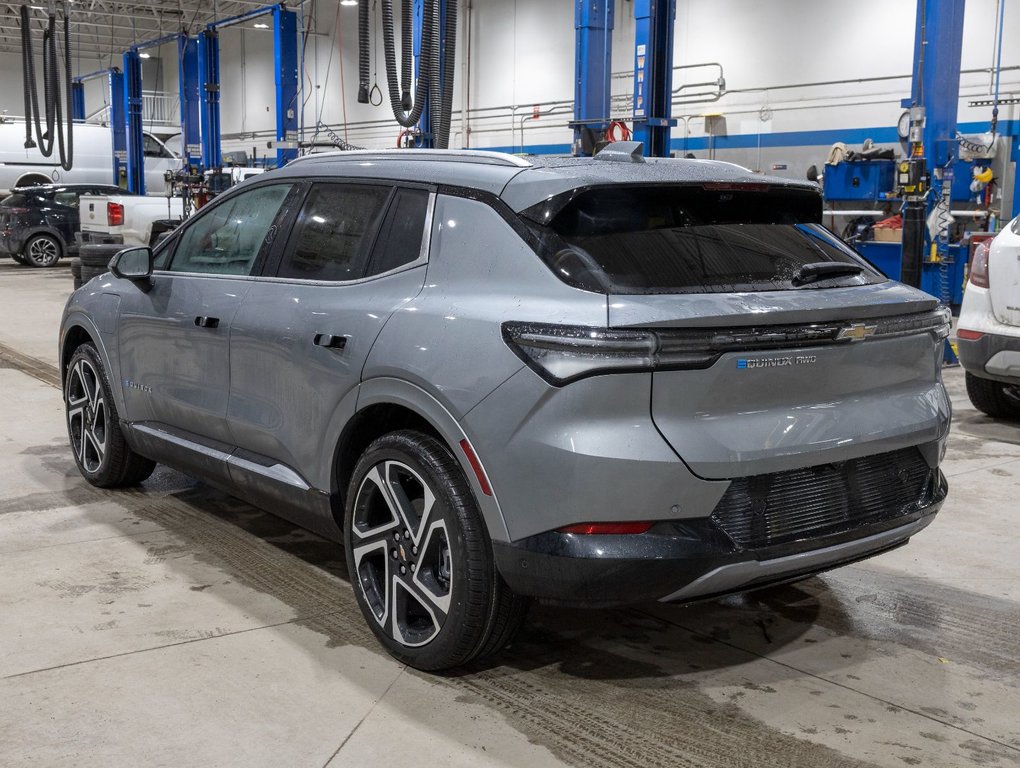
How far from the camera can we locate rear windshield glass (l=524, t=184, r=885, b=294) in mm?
2912

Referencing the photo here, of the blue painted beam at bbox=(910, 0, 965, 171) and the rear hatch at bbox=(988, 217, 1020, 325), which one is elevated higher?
the blue painted beam at bbox=(910, 0, 965, 171)

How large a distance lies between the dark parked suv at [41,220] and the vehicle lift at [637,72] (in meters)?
10.8

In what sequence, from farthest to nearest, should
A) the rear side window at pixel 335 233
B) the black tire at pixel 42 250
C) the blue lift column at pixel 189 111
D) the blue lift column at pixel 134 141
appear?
the blue lift column at pixel 134 141
the blue lift column at pixel 189 111
the black tire at pixel 42 250
the rear side window at pixel 335 233

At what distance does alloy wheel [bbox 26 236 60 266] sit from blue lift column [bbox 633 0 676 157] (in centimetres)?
1242

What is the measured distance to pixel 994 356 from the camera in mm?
6551

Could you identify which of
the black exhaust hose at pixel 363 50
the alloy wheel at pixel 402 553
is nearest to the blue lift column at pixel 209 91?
the black exhaust hose at pixel 363 50

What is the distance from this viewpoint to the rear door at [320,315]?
3377 mm

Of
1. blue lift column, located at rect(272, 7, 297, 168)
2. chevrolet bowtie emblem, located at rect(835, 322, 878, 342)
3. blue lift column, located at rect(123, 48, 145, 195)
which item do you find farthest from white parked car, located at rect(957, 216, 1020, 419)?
blue lift column, located at rect(123, 48, 145, 195)

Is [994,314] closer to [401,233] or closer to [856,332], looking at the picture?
[856,332]

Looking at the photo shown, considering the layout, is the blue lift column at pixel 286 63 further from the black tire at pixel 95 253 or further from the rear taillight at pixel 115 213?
the black tire at pixel 95 253

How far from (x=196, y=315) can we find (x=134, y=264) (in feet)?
1.66

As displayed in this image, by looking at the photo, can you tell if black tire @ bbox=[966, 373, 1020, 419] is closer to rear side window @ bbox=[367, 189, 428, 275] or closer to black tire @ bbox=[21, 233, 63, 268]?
rear side window @ bbox=[367, 189, 428, 275]

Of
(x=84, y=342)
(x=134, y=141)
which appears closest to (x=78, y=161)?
(x=134, y=141)

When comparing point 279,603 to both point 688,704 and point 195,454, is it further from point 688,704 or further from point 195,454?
point 688,704
